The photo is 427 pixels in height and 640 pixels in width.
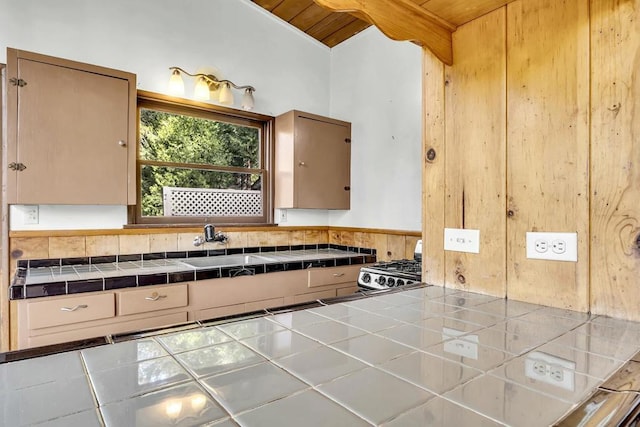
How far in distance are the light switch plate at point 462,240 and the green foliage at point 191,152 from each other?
2.05 metres

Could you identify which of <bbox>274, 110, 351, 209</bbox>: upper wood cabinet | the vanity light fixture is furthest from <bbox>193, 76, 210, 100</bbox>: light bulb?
<bbox>274, 110, 351, 209</bbox>: upper wood cabinet

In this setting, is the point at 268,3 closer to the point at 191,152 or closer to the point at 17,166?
the point at 191,152

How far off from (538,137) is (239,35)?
2.55 m

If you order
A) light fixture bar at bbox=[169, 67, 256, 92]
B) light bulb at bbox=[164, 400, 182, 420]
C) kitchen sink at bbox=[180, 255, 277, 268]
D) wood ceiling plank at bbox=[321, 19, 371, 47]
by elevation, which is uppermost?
wood ceiling plank at bbox=[321, 19, 371, 47]

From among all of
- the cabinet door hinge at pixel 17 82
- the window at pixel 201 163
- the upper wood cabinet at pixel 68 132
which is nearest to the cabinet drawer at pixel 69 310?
the upper wood cabinet at pixel 68 132

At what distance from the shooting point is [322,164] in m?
3.17

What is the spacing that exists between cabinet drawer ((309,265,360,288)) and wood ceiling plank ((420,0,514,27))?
5.70 ft

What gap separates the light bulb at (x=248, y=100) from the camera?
9.53 ft

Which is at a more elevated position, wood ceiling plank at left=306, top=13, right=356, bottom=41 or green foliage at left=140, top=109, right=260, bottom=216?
wood ceiling plank at left=306, top=13, right=356, bottom=41

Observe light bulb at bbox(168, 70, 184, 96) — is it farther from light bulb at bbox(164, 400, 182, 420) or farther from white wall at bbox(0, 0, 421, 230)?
light bulb at bbox(164, 400, 182, 420)

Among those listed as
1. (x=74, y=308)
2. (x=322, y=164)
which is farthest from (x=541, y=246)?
(x=322, y=164)

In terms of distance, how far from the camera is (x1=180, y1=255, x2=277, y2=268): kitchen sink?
8.64 feet

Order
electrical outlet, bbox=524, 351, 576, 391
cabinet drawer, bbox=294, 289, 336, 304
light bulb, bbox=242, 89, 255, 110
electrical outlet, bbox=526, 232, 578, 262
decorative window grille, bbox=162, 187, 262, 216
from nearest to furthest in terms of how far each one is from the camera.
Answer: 1. electrical outlet, bbox=524, 351, 576, 391
2. electrical outlet, bbox=526, 232, 578, 262
3. cabinet drawer, bbox=294, 289, 336, 304
4. decorative window grille, bbox=162, 187, 262, 216
5. light bulb, bbox=242, 89, 255, 110

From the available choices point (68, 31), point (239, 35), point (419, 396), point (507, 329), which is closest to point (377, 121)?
point (239, 35)
